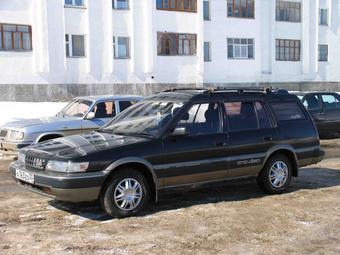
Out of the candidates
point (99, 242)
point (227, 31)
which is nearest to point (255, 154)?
point (99, 242)

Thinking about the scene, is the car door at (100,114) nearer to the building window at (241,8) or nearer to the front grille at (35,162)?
the front grille at (35,162)

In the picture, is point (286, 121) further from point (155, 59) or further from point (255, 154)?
point (155, 59)

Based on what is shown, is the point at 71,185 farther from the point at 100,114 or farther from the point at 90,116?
the point at 100,114

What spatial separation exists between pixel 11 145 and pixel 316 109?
9.21 metres

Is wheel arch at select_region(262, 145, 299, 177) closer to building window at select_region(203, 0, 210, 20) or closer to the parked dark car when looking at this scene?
the parked dark car

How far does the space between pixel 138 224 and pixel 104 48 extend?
961 inches

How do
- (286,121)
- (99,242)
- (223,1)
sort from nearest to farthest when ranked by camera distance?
(99,242) < (286,121) < (223,1)

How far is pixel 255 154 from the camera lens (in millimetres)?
7723

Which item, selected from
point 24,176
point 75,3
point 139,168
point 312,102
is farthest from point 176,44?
point 24,176

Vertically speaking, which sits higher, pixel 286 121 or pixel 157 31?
pixel 157 31

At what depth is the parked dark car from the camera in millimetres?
15625

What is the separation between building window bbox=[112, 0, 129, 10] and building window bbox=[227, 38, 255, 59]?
7.88 meters

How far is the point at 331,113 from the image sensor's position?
625 inches

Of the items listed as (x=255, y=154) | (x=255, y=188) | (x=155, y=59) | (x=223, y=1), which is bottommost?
(x=255, y=188)
